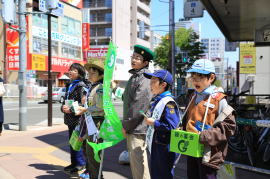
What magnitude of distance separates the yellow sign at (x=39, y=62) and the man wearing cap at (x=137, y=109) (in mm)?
31170

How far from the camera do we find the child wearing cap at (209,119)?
255 centimetres

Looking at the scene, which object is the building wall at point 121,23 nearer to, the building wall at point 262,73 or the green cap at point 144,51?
the building wall at point 262,73

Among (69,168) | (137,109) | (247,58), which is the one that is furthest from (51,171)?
(247,58)

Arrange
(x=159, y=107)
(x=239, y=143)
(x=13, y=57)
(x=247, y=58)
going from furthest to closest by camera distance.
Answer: (x=13, y=57) → (x=247, y=58) → (x=239, y=143) → (x=159, y=107)

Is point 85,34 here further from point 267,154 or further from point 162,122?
point 162,122

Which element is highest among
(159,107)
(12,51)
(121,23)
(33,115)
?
(121,23)

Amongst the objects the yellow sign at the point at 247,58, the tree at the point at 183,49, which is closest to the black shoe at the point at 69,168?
the yellow sign at the point at 247,58

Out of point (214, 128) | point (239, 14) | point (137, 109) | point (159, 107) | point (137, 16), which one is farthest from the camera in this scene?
point (137, 16)

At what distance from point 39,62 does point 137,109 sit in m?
32.4

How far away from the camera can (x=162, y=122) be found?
2961 mm

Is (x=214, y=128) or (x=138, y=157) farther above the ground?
(x=214, y=128)

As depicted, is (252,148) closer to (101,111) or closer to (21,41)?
(101,111)

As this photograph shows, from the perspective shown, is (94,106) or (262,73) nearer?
(94,106)

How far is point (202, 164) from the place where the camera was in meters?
2.71
